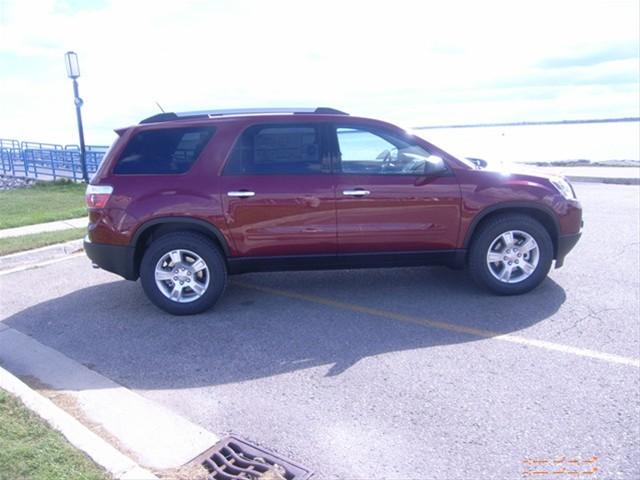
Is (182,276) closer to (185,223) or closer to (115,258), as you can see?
(185,223)

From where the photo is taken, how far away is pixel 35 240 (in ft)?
26.2

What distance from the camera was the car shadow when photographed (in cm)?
412

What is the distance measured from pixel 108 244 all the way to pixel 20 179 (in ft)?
59.1

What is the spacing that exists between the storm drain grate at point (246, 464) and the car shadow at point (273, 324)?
0.81 meters

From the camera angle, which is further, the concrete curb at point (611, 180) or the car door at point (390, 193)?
the concrete curb at point (611, 180)

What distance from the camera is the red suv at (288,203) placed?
496 cm

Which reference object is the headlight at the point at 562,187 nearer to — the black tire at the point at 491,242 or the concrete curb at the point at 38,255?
the black tire at the point at 491,242

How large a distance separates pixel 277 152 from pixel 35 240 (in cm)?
485

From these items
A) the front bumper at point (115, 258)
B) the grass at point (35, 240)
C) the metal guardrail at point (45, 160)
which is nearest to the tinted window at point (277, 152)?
the front bumper at point (115, 258)

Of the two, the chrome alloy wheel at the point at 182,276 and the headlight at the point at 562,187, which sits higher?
the headlight at the point at 562,187

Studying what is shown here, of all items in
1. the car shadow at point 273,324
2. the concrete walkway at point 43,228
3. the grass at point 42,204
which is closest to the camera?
the car shadow at point 273,324

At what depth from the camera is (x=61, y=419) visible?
3158mm

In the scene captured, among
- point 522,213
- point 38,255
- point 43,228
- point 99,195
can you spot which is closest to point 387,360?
point 522,213

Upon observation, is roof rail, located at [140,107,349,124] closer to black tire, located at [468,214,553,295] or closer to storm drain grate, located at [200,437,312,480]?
black tire, located at [468,214,553,295]
